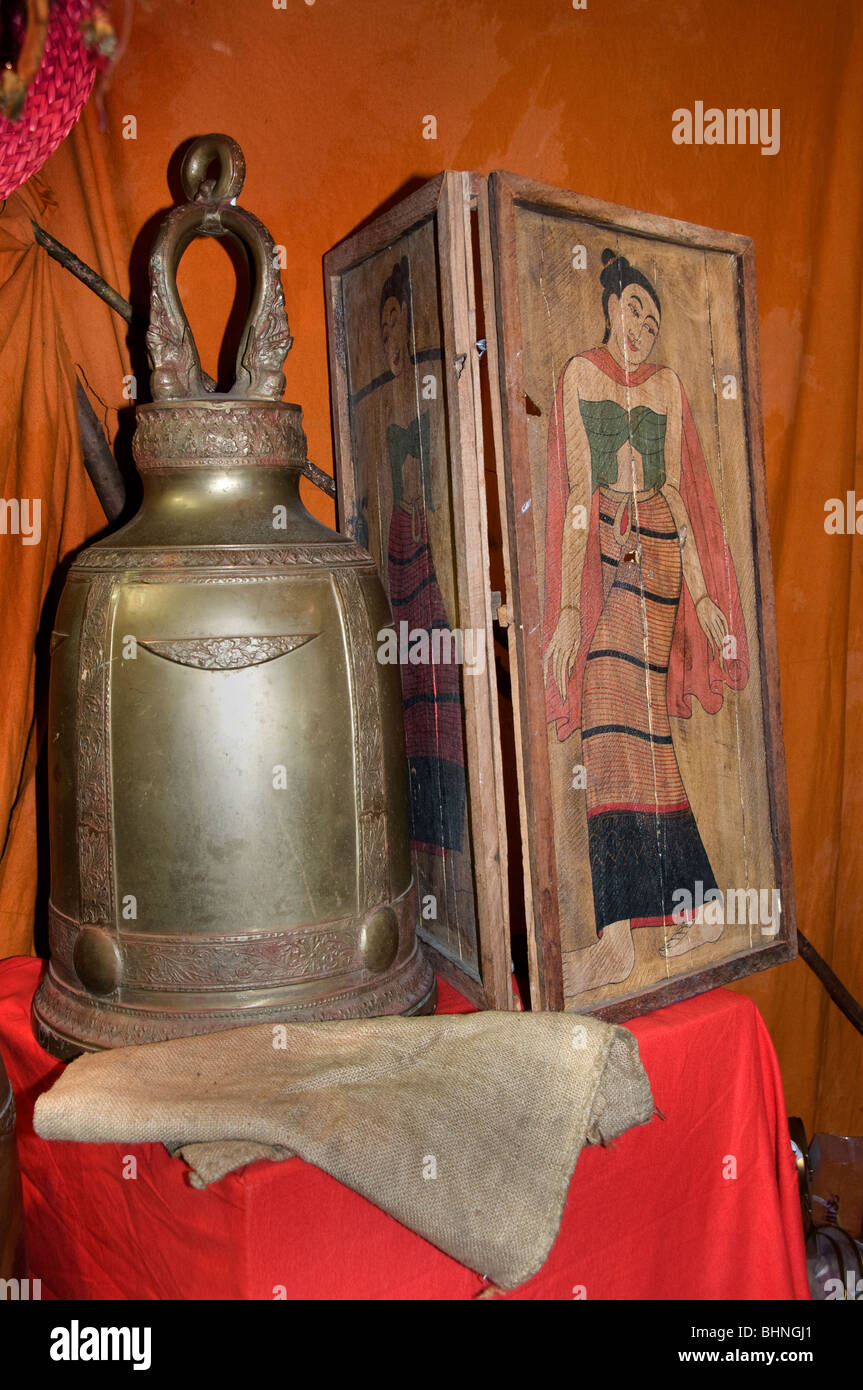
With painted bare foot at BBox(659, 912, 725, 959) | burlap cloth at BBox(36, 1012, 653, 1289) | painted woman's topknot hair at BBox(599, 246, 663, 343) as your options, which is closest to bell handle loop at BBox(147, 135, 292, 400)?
painted woman's topknot hair at BBox(599, 246, 663, 343)

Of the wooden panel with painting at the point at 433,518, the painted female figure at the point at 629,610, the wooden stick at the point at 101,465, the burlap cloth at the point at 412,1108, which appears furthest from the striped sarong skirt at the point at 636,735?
the wooden stick at the point at 101,465

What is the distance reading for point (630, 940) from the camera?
141cm

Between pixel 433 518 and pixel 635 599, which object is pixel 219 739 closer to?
pixel 433 518

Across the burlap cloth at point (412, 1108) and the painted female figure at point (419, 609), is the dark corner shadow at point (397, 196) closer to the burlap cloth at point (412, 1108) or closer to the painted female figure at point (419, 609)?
the painted female figure at point (419, 609)

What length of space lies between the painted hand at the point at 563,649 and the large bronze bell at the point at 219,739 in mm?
200

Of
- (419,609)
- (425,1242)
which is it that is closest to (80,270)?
(419,609)

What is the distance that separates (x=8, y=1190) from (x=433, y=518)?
0.91 metres

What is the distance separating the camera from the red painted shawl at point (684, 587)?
1.33 metres

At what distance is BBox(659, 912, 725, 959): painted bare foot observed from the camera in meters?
1.46

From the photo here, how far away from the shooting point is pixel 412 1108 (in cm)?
114

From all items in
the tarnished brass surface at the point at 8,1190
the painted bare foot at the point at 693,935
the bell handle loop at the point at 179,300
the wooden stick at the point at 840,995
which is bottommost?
the wooden stick at the point at 840,995

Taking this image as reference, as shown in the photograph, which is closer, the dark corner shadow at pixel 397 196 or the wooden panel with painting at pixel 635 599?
the wooden panel with painting at pixel 635 599

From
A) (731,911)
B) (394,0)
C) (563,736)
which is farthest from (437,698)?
(394,0)

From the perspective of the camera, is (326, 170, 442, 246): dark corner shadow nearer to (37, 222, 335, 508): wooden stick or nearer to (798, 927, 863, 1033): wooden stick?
(37, 222, 335, 508): wooden stick
